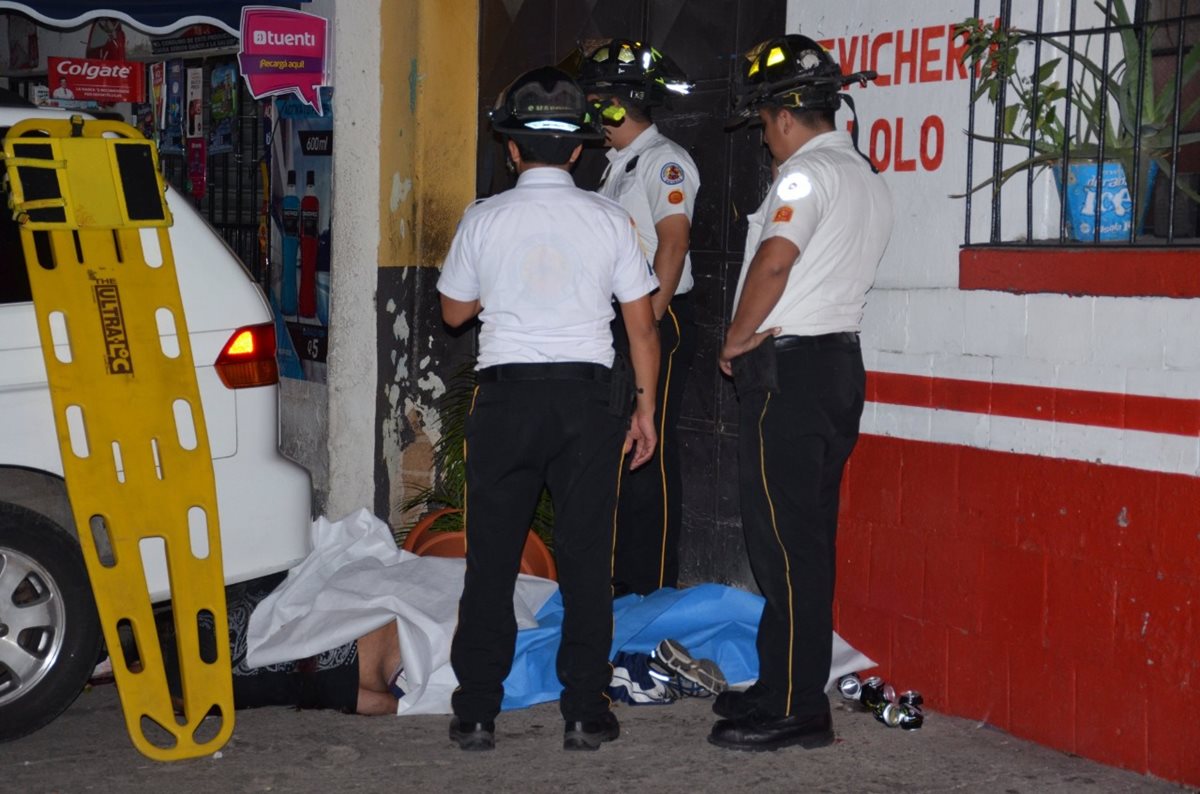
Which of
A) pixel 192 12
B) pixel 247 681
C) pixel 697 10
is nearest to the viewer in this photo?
pixel 247 681

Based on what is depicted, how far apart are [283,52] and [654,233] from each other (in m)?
2.71

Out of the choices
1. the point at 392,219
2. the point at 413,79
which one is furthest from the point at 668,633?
the point at 413,79

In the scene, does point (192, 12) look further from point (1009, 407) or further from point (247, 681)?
point (1009, 407)

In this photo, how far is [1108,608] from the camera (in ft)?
15.1

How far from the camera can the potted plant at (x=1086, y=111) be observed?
473 cm

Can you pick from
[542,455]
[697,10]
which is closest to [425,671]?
[542,455]

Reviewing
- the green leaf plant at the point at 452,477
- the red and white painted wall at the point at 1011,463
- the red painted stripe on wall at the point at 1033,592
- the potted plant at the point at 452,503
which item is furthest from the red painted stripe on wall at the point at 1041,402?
the green leaf plant at the point at 452,477

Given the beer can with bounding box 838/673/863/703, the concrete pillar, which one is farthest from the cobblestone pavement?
the concrete pillar

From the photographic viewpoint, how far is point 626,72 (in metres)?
6.00

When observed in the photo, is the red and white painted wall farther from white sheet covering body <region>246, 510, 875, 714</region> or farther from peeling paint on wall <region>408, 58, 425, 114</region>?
peeling paint on wall <region>408, 58, 425, 114</region>

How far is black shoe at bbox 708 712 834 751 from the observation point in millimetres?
4871

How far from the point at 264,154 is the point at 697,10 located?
325cm

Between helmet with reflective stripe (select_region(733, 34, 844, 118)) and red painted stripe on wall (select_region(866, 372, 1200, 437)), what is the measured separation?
3.34 feet

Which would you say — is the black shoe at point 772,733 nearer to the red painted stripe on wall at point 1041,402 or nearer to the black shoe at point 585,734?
the black shoe at point 585,734
